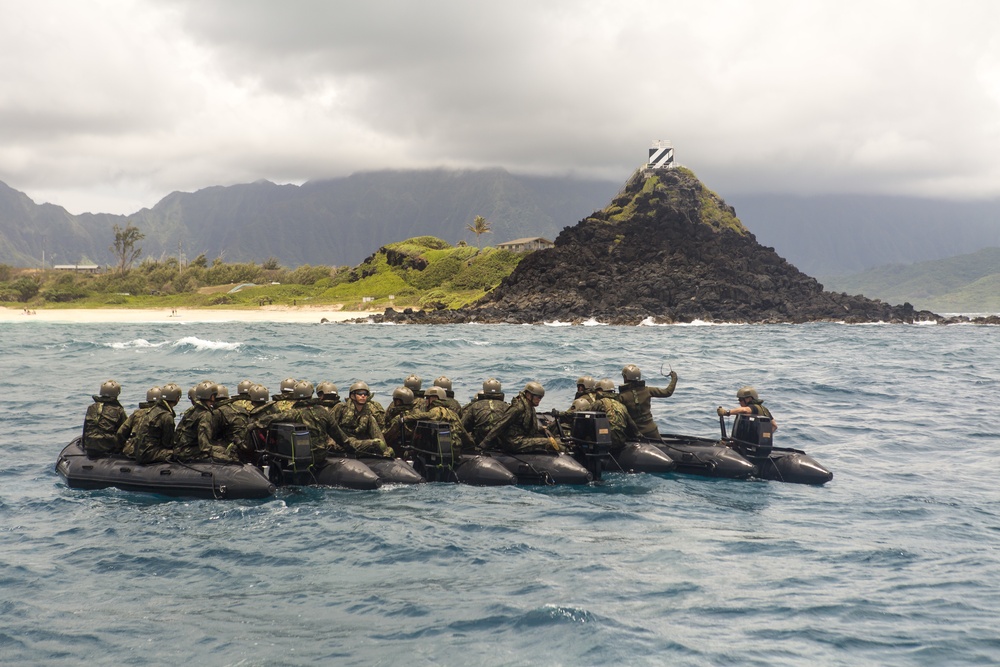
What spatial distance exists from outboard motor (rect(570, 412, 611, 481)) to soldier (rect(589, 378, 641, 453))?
393 millimetres

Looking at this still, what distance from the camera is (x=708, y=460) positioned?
17969 mm

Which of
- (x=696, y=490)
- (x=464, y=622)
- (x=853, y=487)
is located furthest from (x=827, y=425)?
(x=464, y=622)

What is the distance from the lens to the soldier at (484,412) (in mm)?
17984

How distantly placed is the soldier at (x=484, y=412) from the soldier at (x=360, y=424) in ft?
6.25

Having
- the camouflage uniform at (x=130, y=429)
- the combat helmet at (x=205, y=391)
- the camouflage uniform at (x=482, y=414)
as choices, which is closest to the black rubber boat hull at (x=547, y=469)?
the camouflage uniform at (x=482, y=414)

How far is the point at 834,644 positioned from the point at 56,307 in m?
132

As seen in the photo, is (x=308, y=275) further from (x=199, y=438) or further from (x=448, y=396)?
(x=199, y=438)

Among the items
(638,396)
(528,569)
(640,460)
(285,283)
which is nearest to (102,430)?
(528,569)

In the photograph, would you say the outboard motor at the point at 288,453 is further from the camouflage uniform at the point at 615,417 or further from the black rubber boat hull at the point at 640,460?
the black rubber boat hull at the point at 640,460

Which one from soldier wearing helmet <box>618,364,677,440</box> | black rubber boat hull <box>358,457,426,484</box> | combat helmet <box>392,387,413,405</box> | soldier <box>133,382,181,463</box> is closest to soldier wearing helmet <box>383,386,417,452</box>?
combat helmet <box>392,387,413,405</box>

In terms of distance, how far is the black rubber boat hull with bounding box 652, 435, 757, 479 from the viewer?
1773cm

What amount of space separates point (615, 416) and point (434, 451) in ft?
13.5

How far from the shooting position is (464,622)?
10.1m

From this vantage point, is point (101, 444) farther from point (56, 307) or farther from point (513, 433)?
point (56, 307)
